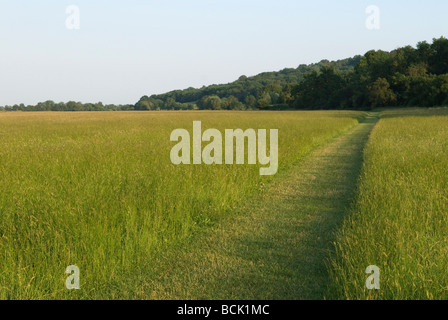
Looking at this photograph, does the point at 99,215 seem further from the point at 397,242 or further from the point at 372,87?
the point at 372,87

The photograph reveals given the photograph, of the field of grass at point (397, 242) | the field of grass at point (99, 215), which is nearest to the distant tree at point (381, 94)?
the field of grass at point (397, 242)

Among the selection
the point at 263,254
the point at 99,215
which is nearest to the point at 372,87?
the point at 263,254

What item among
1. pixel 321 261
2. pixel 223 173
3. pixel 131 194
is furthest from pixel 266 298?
pixel 223 173

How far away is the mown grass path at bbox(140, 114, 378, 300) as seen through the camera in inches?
152

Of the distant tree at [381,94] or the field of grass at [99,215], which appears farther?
the distant tree at [381,94]

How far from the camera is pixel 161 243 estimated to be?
500 cm

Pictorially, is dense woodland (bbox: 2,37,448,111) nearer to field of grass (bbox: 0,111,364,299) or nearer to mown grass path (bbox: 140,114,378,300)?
mown grass path (bbox: 140,114,378,300)

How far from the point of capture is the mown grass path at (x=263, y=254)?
3869 mm

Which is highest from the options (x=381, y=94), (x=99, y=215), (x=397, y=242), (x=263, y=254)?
(x=381, y=94)

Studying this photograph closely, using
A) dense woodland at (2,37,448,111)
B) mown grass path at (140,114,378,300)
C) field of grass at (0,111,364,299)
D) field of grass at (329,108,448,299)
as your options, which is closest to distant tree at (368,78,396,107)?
dense woodland at (2,37,448,111)

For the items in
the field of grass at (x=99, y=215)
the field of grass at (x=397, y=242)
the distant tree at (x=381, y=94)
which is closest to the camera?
the field of grass at (x=397, y=242)

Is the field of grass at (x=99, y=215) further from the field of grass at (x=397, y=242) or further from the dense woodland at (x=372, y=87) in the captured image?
the dense woodland at (x=372, y=87)

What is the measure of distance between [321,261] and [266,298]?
3.85 ft

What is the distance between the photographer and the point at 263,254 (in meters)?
4.76
